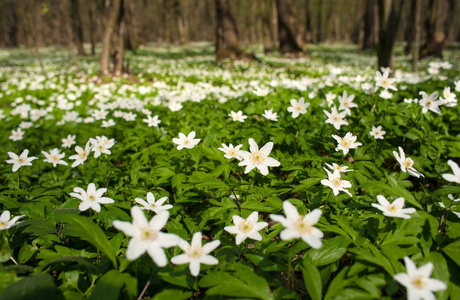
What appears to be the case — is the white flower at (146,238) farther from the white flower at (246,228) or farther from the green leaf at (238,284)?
the white flower at (246,228)

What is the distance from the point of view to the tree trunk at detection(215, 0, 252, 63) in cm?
1245

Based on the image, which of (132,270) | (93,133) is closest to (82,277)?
(132,270)

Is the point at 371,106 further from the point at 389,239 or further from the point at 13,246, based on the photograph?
the point at 13,246

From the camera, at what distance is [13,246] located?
146cm

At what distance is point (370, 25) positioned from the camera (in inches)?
787

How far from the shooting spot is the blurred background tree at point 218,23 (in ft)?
26.6

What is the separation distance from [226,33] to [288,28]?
4.29 m

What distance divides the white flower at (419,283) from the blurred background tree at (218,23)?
20.6 feet

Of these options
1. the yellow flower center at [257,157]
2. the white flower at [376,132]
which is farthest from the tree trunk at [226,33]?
the yellow flower center at [257,157]

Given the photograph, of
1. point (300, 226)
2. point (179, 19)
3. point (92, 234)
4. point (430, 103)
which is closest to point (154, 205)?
point (92, 234)

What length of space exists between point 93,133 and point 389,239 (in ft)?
11.1

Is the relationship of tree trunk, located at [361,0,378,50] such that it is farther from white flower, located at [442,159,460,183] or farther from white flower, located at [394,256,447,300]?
white flower, located at [394,256,447,300]

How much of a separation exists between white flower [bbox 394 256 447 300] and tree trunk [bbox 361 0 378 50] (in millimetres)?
22649

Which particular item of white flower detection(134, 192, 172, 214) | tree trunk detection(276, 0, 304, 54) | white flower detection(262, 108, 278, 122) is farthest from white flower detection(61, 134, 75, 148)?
tree trunk detection(276, 0, 304, 54)
